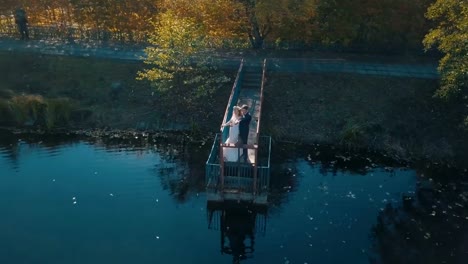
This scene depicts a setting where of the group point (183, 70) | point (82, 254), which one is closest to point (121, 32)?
point (183, 70)

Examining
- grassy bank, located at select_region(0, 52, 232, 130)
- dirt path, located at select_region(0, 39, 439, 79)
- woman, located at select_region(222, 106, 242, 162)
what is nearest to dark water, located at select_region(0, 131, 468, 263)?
woman, located at select_region(222, 106, 242, 162)

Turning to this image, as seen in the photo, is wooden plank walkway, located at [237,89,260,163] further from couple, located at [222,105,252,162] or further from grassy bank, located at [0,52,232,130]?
couple, located at [222,105,252,162]

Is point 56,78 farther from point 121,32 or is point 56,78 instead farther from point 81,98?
point 121,32

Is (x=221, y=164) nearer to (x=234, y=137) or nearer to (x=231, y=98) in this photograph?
(x=234, y=137)

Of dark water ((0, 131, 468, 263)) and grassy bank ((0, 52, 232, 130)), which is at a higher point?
grassy bank ((0, 52, 232, 130))

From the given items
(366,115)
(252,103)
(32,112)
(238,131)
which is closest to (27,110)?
(32,112)

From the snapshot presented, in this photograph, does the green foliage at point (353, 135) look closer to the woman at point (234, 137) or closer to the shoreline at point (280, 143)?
the shoreline at point (280, 143)

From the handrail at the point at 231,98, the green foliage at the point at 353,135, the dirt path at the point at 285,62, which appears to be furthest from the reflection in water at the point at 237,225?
the dirt path at the point at 285,62
